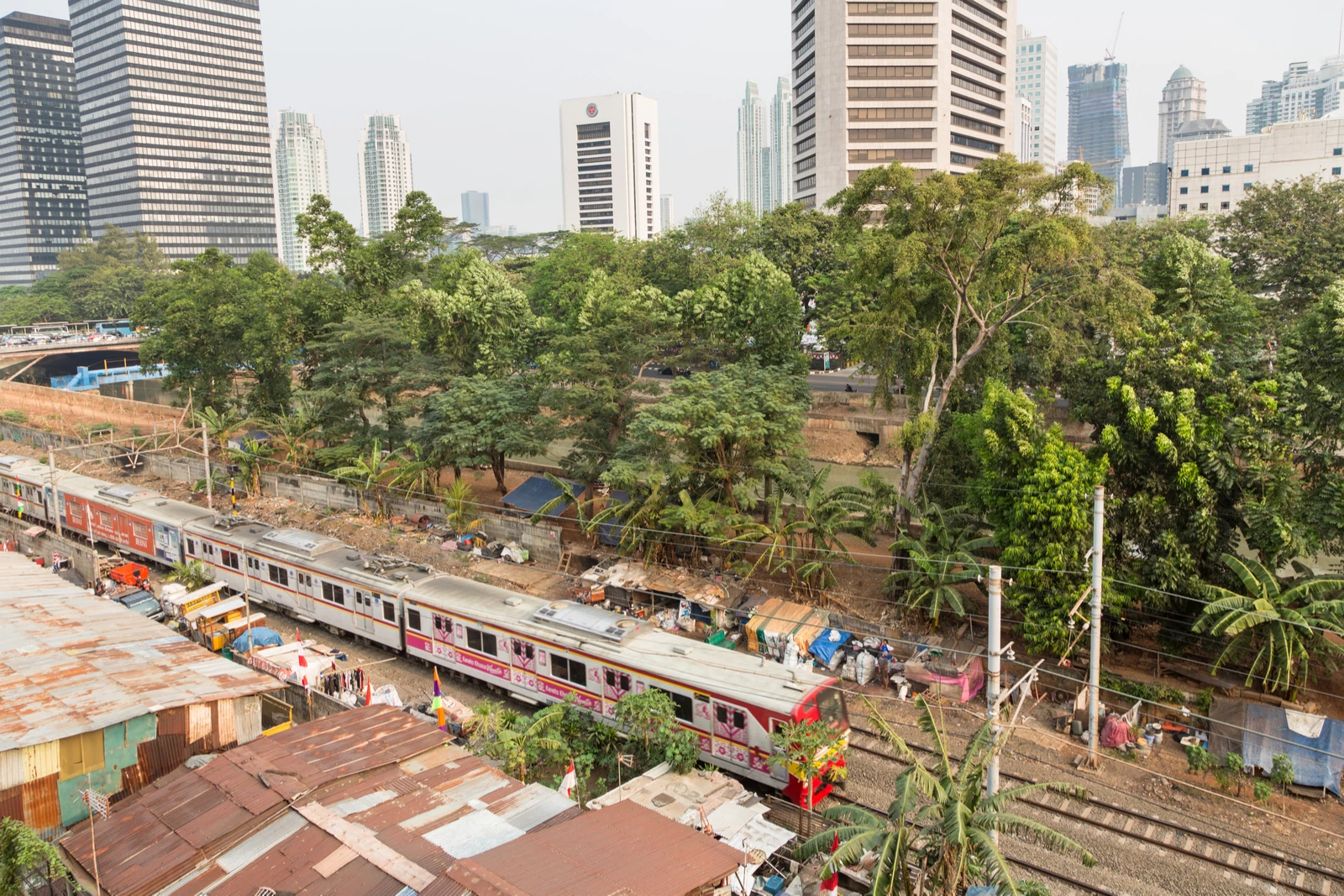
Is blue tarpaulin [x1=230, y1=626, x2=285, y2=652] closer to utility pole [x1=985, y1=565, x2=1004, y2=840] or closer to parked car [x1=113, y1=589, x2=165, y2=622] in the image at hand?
parked car [x1=113, y1=589, x2=165, y2=622]

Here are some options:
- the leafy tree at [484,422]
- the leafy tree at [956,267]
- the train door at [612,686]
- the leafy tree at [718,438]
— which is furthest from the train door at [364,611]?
the leafy tree at [956,267]

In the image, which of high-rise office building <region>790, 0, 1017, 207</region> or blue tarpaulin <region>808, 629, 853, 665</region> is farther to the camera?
high-rise office building <region>790, 0, 1017, 207</region>

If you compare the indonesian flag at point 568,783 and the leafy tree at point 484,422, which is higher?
the leafy tree at point 484,422

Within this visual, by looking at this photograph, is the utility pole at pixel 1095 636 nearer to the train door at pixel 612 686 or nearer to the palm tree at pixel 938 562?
the palm tree at pixel 938 562

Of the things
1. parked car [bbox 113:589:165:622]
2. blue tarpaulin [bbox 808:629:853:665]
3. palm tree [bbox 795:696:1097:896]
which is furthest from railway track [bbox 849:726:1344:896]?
parked car [bbox 113:589:165:622]

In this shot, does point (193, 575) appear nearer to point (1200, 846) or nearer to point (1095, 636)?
point (1095, 636)

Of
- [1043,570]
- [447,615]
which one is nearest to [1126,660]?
[1043,570]
